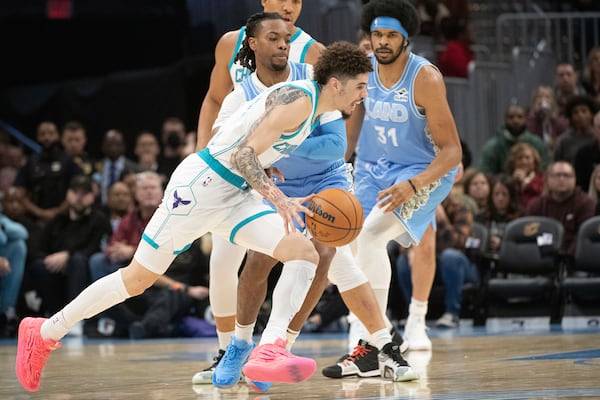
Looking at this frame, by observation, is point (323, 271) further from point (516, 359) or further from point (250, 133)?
point (516, 359)

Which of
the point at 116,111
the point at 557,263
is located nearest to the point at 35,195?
the point at 116,111

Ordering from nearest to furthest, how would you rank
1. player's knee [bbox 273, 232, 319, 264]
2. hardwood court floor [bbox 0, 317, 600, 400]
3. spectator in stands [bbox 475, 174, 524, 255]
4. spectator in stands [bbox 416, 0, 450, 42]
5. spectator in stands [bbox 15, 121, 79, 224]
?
player's knee [bbox 273, 232, 319, 264] → hardwood court floor [bbox 0, 317, 600, 400] → spectator in stands [bbox 475, 174, 524, 255] → spectator in stands [bbox 15, 121, 79, 224] → spectator in stands [bbox 416, 0, 450, 42]

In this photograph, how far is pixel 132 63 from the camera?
48.5 ft

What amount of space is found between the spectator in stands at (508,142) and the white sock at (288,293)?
6.68m

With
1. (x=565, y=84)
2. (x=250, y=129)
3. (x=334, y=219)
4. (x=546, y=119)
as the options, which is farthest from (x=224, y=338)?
(x=565, y=84)

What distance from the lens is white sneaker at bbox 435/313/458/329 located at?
9.39 m

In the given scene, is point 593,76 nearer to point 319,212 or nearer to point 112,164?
point 112,164

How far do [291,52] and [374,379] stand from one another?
1796 millimetres

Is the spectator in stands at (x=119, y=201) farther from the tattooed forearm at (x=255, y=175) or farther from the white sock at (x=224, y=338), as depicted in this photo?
the tattooed forearm at (x=255, y=175)

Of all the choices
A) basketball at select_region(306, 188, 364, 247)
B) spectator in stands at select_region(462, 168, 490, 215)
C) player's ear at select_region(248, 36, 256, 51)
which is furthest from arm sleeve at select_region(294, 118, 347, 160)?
spectator in stands at select_region(462, 168, 490, 215)

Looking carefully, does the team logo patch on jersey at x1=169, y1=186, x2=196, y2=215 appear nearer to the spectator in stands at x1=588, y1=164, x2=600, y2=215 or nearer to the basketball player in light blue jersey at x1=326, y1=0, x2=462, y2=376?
the basketball player in light blue jersey at x1=326, y1=0, x2=462, y2=376

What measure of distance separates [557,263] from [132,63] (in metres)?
7.30

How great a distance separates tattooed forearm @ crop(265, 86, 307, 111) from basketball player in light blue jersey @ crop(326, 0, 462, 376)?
140 centimetres

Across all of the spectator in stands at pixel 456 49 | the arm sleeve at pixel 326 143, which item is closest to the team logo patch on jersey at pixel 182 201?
the arm sleeve at pixel 326 143
